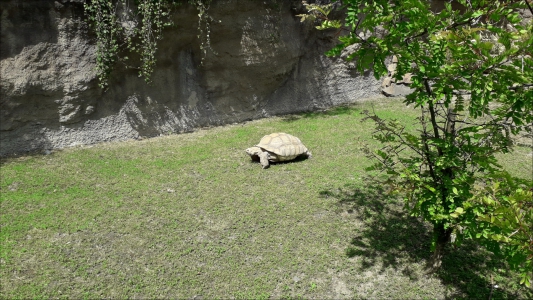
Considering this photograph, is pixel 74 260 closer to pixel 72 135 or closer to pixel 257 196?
pixel 257 196

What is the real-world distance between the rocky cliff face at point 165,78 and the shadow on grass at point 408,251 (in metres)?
4.17

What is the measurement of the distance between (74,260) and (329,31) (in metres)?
8.13

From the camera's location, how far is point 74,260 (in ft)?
16.4

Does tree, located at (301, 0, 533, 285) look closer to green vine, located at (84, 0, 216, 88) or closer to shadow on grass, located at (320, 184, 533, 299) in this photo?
shadow on grass, located at (320, 184, 533, 299)

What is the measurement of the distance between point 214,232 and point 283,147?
222cm

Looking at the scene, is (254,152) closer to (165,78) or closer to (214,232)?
(214,232)

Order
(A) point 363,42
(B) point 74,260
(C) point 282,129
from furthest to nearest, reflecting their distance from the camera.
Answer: (C) point 282,129 → (B) point 74,260 → (A) point 363,42

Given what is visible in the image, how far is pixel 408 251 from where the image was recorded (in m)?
5.19

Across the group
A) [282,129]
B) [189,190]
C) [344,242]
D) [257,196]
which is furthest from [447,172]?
[282,129]

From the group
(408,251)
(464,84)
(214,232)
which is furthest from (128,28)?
(464,84)

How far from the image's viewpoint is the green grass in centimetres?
465

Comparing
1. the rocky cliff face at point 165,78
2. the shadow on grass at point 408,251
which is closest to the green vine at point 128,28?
the rocky cliff face at point 165,78

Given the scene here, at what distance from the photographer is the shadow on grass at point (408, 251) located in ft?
15.2

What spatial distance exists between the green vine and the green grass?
1621mm
